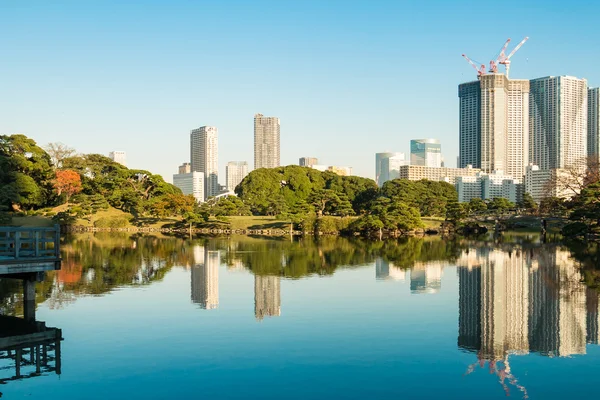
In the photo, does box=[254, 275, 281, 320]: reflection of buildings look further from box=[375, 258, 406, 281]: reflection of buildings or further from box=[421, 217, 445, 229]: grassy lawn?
box=[421, 217, 445, 229]: grassy lawn

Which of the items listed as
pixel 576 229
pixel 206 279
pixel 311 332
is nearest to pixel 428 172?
pixel 576 229

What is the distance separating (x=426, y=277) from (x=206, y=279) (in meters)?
10.3

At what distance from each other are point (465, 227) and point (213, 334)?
2141 inches

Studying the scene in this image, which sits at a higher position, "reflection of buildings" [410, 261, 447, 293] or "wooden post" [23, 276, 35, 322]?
"wooden post" [23, 276, 35, 322]

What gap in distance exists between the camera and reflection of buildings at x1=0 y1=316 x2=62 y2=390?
1260 centimetres

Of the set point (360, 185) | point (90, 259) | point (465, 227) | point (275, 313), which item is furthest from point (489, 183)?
point (275, 313)

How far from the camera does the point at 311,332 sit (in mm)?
16609

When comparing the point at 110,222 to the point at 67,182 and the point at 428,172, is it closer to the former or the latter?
the point at 67,182

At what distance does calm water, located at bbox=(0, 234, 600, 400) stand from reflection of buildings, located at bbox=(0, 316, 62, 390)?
0.08m

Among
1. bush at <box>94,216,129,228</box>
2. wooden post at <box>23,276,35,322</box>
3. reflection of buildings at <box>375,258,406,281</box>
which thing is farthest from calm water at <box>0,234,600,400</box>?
bush at <box>94,216,129,228</box>

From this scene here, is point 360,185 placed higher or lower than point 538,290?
higher

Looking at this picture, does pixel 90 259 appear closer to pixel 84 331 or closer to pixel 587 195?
pixel 84 331

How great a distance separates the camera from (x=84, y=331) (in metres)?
16.3

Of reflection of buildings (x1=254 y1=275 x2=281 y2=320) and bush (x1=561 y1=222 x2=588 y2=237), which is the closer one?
reflection of buildings (x1=254 y1=275 x2=281 y2=320)
